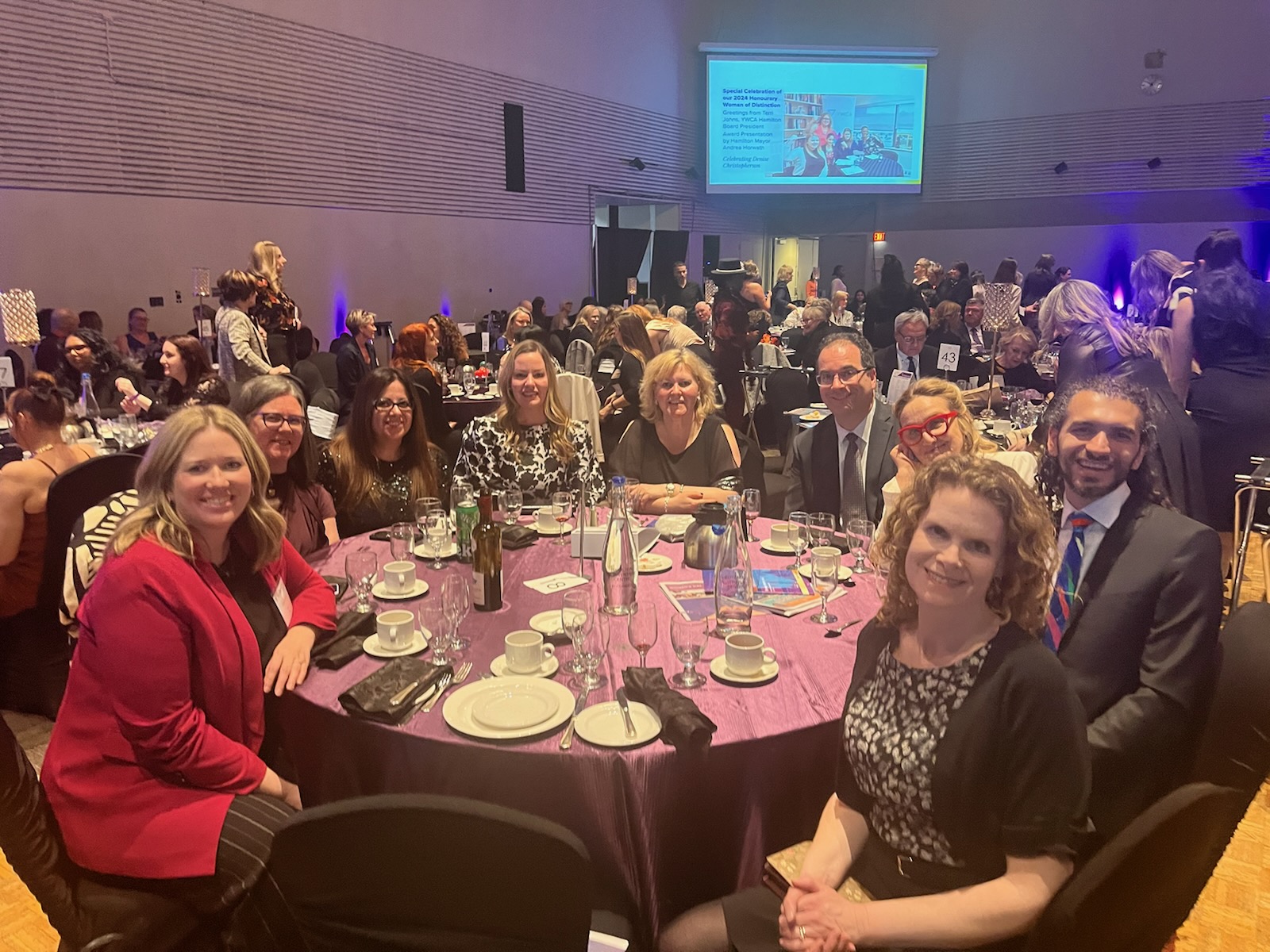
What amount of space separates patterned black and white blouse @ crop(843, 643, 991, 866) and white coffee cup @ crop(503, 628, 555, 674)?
0.73 m

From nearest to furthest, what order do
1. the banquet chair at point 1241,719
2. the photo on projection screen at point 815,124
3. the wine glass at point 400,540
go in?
the banquet chair at point 1241,719
the wine glass at point 400,540
the photo on projection screen at point 815,124

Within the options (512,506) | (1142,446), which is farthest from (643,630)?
(512,506)

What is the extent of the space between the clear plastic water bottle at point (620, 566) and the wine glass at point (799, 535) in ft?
1.91

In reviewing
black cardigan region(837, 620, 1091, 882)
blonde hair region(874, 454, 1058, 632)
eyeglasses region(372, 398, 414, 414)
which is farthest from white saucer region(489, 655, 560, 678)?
eyeglasses region(372, 398, 414, 414)

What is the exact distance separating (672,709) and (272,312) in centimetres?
554

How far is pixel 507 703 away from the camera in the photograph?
1.86 meters

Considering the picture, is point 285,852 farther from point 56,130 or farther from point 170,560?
point 56,130

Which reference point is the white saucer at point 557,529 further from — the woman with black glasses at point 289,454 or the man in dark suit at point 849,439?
the man in dark suit at point 849,439

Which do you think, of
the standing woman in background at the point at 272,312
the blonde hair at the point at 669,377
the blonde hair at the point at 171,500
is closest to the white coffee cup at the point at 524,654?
the blonde hair at the point at 171,500

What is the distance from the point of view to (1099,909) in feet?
3.86

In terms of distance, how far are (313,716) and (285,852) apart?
0.91 meters

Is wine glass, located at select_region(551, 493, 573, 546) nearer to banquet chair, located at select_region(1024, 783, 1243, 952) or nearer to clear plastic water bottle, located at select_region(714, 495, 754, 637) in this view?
clear plastic water bottle, located at select_region(714, 495, 754, 637)

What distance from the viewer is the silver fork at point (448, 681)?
6.17 feet

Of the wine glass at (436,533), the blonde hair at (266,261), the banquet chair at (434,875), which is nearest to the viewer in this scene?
the banquet chair at (434,875)
